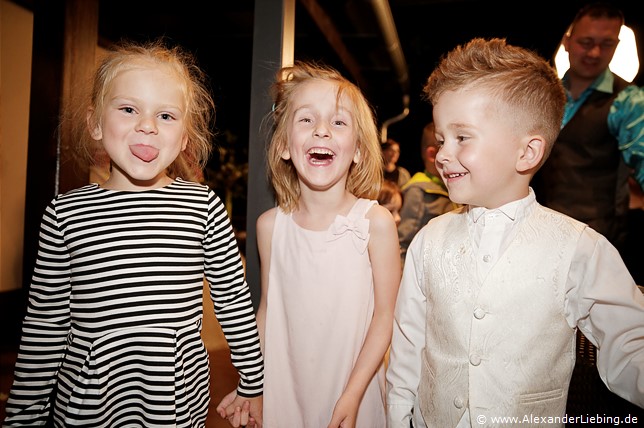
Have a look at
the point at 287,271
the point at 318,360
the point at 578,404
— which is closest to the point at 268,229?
the point at 287,271

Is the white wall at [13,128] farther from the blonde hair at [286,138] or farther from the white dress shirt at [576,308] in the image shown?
the white dress shirt at [576,308]

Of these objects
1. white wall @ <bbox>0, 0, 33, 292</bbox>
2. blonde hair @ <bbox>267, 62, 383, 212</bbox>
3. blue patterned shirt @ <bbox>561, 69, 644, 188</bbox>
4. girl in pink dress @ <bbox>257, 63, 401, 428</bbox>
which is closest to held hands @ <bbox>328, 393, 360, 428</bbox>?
girl in pink dress @ <bbox>257, 63, 401, 428</bbox>

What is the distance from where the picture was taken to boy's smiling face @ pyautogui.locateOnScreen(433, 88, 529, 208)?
46.1 inches

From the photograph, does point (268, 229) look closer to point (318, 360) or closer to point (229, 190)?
point (318, 360)

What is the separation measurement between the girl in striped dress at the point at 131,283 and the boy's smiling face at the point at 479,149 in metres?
0.72

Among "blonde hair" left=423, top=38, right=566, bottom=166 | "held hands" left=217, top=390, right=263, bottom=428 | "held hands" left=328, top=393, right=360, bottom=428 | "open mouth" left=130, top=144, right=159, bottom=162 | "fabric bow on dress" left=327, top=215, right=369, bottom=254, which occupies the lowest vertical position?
"held hands" left=217, top=390, right=263, bottom=428

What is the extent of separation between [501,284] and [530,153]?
1.22ft

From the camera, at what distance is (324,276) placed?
4.73 feet

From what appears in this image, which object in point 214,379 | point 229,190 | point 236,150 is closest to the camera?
point 214,379

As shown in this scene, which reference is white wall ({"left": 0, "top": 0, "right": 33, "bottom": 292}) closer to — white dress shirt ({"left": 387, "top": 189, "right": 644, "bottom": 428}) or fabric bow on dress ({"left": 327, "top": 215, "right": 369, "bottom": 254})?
fabric bow on dress ({"left": 327, "top": 215, "right": 369, "bottom": 254})

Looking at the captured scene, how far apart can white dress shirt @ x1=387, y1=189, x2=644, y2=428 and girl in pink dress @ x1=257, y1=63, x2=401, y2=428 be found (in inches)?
3.5

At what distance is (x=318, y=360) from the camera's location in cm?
142

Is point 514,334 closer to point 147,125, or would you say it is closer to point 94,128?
point 147,125

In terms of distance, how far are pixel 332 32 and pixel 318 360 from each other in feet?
15.8
